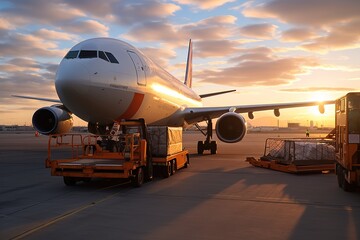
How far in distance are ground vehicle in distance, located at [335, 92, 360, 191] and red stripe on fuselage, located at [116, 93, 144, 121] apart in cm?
572

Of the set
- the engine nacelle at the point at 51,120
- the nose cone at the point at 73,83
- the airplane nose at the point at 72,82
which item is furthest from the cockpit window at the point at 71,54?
the engine nacelle at the point at 51,120

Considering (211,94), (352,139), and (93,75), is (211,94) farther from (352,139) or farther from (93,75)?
(352,139)

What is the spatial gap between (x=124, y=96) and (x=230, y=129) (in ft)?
16.9

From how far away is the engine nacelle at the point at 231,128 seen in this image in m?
13.8

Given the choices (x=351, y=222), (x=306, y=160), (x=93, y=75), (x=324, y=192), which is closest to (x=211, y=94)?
(x=306, y=160)

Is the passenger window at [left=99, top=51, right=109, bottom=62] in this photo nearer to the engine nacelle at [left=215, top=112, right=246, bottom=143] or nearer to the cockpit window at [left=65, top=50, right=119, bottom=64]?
the cockpit window at [left=65, top=50, right=119, bottom=64]

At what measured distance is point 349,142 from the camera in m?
7.50

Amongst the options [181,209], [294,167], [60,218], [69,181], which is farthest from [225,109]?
[60,218]

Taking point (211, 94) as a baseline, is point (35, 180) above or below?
below

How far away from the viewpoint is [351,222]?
17.1 ft

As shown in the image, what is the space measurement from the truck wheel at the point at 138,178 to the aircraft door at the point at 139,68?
3.55 metres

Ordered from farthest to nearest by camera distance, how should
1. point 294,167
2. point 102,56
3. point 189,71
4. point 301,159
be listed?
point 189,71
point 301,159
point 294,167
point 102,56

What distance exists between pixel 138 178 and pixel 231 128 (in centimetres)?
647

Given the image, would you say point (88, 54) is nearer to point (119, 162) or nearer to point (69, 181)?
point (119, 162)
